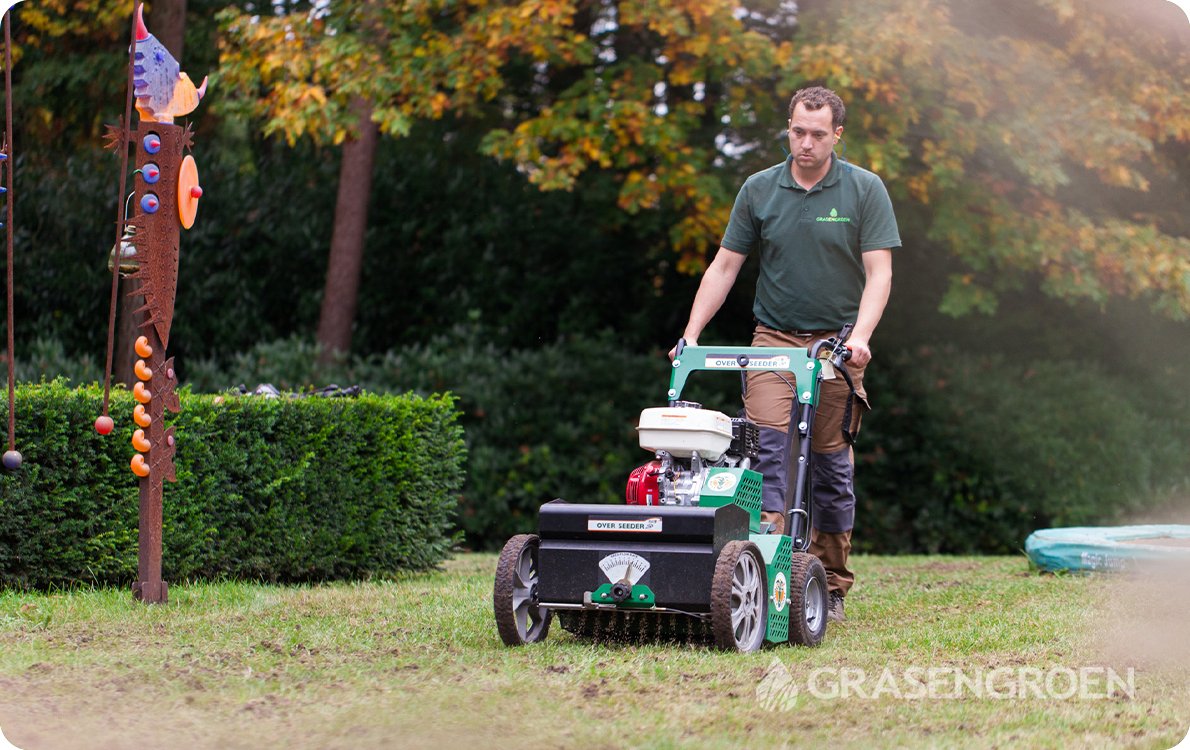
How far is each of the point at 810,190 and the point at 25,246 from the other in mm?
8358

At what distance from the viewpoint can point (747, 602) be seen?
15.2 feet

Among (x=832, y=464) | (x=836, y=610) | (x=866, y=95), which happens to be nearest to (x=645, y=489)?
(x=832, y=464)

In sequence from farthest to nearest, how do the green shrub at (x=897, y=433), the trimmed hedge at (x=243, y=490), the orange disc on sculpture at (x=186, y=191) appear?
the green shrub at (x=897, y=433), the trimmed hedge at (x=243, y=490), the orange disc on sculpture at (x=186, y=191)

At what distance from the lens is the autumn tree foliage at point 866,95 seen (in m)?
9.13

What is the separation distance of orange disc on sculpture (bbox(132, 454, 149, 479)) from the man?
7.37ft

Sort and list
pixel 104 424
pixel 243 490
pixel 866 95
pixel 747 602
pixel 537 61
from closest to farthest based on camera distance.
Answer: pixel 747 602
pixel 104 424
pixel 243 490
pixel 866 95
pixel 537 61

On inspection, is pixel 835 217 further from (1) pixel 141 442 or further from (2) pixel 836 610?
(1) pixel 141 442

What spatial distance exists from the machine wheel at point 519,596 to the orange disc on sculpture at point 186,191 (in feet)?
7.23

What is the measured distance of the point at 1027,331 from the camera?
11844 millimetres

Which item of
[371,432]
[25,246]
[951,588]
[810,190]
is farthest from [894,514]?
[25,246]

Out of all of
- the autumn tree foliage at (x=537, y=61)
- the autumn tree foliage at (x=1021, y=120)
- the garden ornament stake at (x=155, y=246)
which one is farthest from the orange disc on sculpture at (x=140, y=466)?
the autumn tree foliage at (x=1021, y=120)

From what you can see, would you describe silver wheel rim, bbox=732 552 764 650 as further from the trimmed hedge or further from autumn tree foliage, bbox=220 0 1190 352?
autumn tree foliage, bbox=220 0 1190 352

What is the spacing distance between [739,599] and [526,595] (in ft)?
2.29

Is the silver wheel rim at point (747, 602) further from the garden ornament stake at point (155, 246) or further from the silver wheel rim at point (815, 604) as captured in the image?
the garden ornament stake at point (155, 246)
